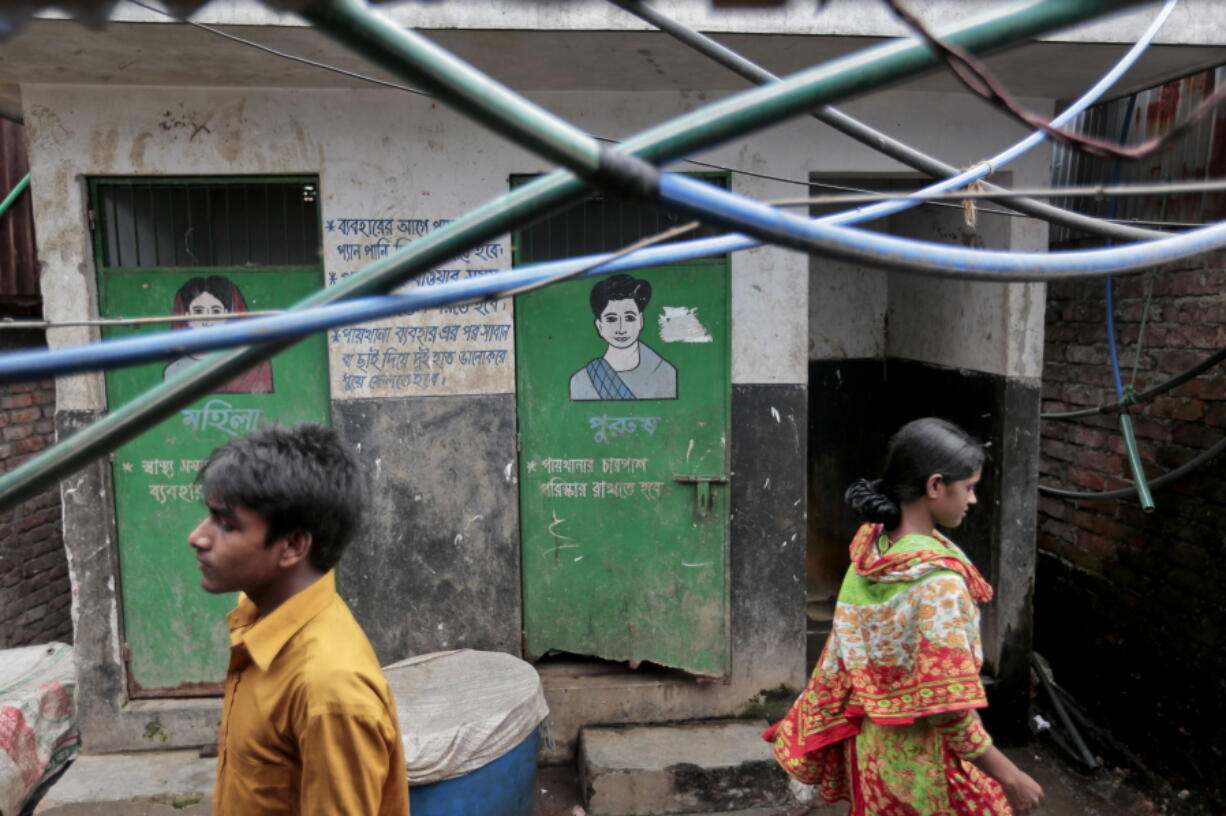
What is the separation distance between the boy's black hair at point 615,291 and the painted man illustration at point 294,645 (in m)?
2.14

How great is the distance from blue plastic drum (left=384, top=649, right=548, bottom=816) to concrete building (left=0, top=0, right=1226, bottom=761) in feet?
1.90

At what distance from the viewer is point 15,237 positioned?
16.4 feet

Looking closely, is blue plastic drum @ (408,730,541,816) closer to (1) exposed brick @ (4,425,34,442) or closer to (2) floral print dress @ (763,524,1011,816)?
(2) floral print dress @ (763,524,1011,816)

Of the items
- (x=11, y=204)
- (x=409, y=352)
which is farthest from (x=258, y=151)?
(x=11, y=204)

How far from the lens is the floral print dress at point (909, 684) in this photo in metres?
2.18

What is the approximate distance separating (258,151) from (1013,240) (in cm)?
357

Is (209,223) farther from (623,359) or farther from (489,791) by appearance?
(489,791)

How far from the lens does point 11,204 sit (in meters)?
4.94

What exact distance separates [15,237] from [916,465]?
528cm

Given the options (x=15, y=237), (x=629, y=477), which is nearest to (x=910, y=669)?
(x=629, y=477)

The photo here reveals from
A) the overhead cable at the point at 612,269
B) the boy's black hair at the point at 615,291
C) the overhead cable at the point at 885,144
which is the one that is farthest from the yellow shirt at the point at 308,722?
the boy's black hair at the point at 615,291

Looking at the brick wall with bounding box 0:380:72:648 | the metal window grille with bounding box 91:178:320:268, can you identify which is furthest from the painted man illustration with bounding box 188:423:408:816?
the brick wall with bounding box 0:380:72:648

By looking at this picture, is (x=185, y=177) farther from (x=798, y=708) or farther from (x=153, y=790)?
(x=798, y=708)

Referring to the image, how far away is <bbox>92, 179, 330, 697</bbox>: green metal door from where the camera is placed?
3.79 meters
